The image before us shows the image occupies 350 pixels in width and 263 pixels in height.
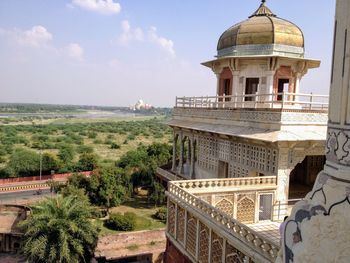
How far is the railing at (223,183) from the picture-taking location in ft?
34.3

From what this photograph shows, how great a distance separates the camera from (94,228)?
Result: 15.3 metres

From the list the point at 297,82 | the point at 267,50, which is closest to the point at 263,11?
the point at 267,50

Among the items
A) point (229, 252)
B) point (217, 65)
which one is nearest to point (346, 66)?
point (229, 252)

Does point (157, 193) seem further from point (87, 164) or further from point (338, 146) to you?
point (338, 146)

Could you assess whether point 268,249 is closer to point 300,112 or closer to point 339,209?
point 339,209

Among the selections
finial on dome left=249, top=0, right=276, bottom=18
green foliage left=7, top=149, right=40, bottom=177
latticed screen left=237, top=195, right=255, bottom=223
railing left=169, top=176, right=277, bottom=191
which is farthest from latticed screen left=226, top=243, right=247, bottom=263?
green foliage left=7, top=149, right=40, bottom=177

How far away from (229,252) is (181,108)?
9828mm

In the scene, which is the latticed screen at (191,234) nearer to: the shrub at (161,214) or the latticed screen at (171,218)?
the latticed screen at (171,218)

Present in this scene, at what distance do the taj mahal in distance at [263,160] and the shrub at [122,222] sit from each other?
15.9 feet

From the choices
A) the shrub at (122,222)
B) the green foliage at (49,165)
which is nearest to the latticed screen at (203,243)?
the shrub at (122,222)

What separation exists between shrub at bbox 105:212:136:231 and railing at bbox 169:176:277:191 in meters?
12.3

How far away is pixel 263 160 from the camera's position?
11359mm

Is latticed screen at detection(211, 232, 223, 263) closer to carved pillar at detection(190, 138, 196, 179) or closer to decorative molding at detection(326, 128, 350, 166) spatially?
decorative molding at detection(326, 128, 350, 166)

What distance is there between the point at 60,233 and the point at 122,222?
26.9 feet
